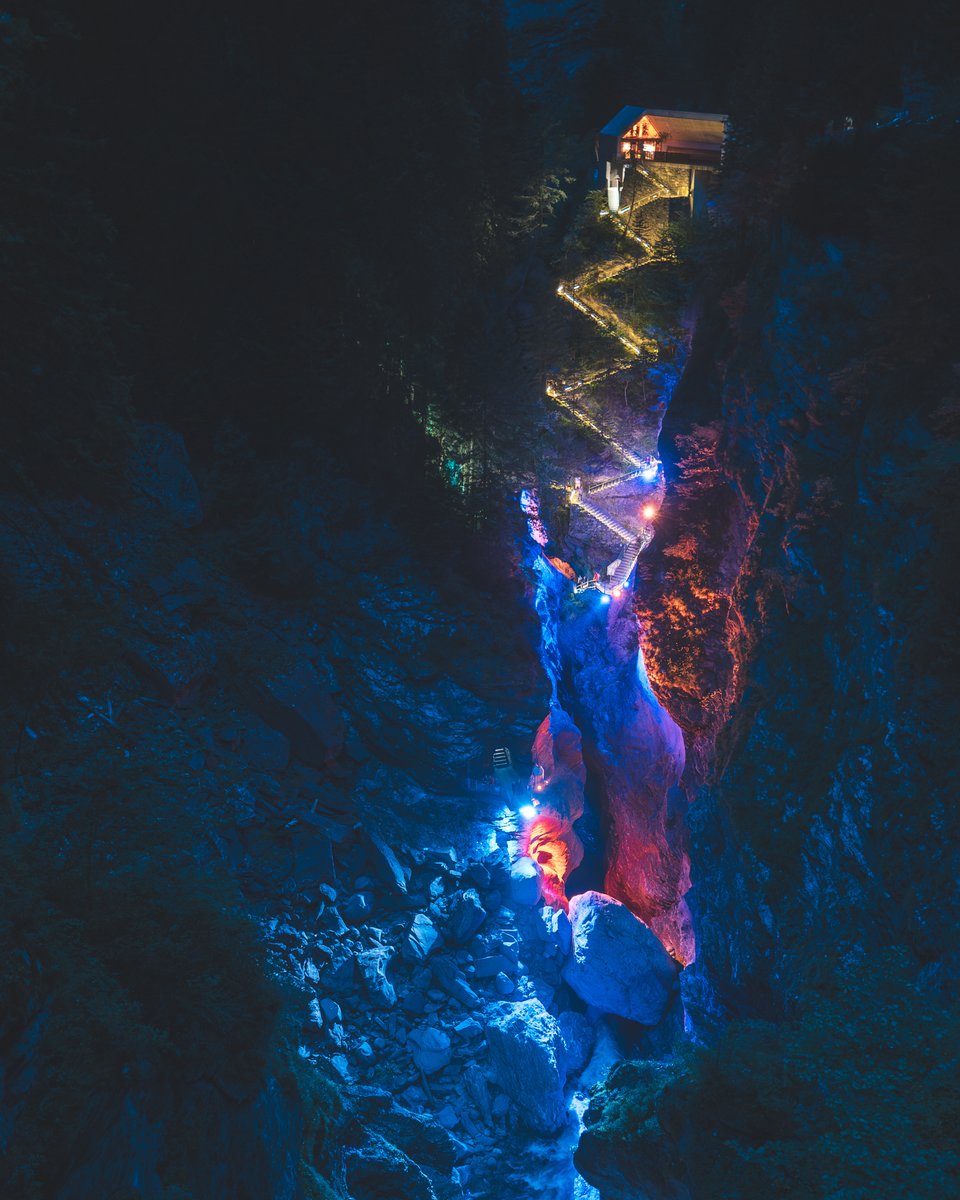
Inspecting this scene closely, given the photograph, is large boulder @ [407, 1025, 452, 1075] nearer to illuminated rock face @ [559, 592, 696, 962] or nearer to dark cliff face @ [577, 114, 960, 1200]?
dark cliff face @ [577, 114, 960, 1200]

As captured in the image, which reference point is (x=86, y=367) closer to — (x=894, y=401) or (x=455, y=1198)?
(x=894, y=401)

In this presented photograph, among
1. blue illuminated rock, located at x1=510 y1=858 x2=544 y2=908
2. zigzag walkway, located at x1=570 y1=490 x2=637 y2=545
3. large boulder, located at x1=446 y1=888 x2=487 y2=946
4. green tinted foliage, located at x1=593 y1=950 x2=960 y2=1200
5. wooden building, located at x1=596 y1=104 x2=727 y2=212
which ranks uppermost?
wooden building, located at x1=596 y1=104 x2=727 y2=212

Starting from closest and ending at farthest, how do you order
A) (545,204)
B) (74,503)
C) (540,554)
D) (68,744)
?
(68,744) < (74,503) < (545,204) < (540,554)

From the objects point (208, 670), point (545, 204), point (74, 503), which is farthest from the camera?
point (545, 204)

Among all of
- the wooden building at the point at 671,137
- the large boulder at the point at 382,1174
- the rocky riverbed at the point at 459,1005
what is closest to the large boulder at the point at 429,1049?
the rocky riverbed at the point at 459,1005

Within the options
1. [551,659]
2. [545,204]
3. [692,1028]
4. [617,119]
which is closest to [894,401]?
[692,1028]

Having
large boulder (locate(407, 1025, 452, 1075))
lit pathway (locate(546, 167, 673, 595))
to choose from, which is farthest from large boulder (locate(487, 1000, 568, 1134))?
lit pathway (locate(546, 167, 673, 595))
